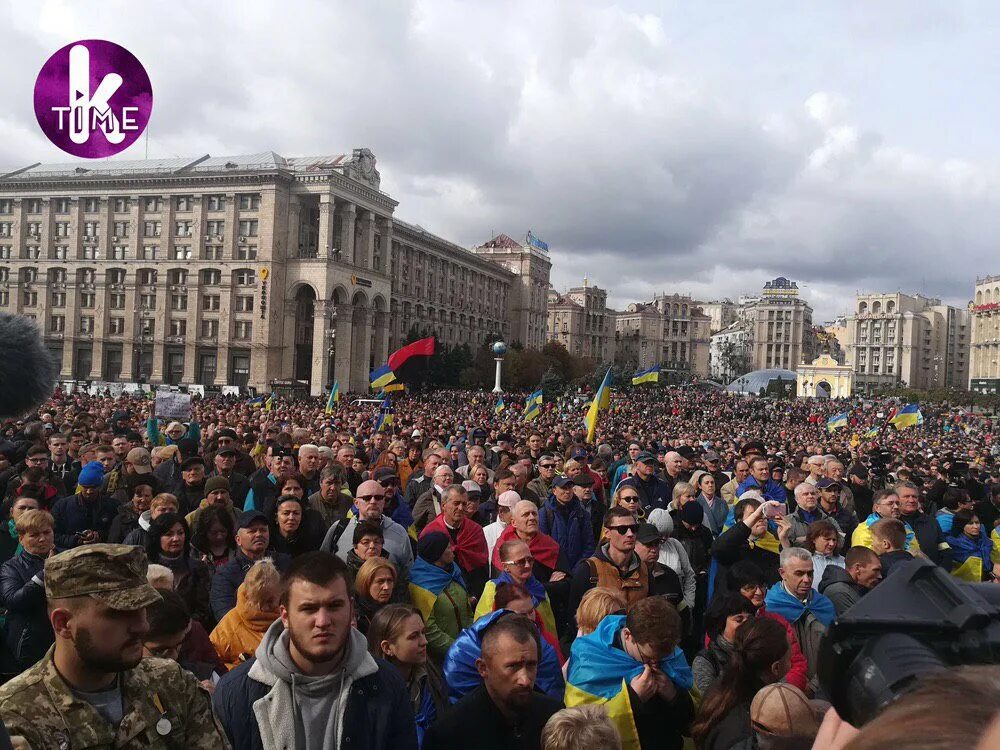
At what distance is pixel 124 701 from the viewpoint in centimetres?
237

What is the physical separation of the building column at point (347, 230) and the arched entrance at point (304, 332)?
13.1 ft

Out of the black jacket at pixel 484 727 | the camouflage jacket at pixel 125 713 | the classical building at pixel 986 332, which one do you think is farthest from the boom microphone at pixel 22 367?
the classical building at pixel 986 332

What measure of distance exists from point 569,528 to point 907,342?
153 m

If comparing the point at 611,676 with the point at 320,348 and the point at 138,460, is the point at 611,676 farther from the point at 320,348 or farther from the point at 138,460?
the point at 320,348

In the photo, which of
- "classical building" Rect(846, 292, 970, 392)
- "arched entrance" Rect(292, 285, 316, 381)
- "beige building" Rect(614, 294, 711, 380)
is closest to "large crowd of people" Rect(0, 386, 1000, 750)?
"arched entrance" Rect(292, 285, 316, 381)

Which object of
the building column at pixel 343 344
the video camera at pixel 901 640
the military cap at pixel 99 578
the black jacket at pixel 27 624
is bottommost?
the black jacket at pixel 27 624

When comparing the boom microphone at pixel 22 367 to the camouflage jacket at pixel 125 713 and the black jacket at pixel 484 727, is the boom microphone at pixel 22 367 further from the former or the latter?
the black jacket at pixel 484 727

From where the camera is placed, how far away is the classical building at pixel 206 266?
56.2m

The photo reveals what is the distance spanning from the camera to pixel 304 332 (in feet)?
202

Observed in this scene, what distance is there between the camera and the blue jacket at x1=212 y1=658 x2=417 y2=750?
276 cm

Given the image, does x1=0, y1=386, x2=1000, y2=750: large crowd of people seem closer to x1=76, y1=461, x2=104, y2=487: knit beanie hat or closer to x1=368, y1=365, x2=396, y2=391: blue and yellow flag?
x1=76, y1=461, x2=104, y2=487: knit beanie hat

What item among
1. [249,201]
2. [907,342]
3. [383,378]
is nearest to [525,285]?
[249,201]

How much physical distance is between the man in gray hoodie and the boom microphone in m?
1.47

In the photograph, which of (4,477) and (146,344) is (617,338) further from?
(4,477)
